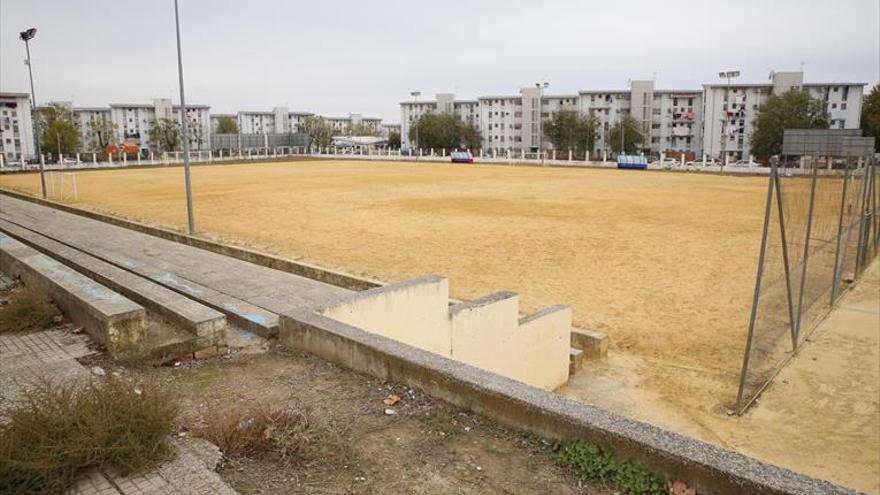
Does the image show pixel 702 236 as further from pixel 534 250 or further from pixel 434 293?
pixel 434 293

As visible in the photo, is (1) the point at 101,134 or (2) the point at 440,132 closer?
(2) the point at 440,132

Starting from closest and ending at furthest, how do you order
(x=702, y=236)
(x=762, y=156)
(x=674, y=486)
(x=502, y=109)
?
(x=674, y=486) → (x=702, y=236) → (x=762, y=156) → (x=502, y=109)

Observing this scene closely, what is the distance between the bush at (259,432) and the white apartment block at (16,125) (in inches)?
4702

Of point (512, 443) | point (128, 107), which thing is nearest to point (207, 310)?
point (512, 443)

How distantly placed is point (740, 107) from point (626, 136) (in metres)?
17.8

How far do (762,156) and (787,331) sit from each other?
75269 mm

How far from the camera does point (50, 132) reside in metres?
99.1

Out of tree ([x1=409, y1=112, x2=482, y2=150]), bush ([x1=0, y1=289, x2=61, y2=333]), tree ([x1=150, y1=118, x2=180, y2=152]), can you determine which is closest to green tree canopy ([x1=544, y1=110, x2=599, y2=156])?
tree ([x1=409, y1=112, x2=482, y2=150])

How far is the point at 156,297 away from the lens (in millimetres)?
8203

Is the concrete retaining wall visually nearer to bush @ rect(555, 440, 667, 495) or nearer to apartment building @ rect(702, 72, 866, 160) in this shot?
bush @ rect(555, 440, 667, 495)

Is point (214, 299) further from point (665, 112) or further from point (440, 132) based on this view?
point (665, 112)

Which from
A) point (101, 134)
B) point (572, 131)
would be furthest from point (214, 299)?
point (101, 134)

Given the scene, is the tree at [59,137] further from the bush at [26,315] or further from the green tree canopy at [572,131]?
the bush at [26,315]

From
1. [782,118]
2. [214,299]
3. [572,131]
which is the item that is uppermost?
[782,118]
